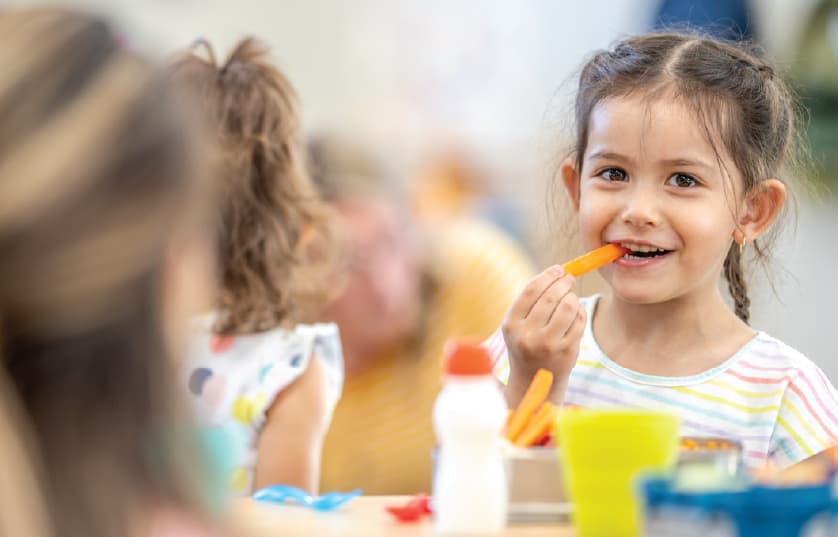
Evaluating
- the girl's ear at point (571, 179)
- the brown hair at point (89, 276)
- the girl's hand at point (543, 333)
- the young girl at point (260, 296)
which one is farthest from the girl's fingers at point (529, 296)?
the brown hair at point (89, 276)

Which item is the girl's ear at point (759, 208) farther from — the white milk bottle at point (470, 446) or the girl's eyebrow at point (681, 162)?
the white milk bottle at point (470, 446)

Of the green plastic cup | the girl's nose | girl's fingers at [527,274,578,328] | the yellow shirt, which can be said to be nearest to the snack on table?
the green plastic cup

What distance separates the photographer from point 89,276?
69 cm

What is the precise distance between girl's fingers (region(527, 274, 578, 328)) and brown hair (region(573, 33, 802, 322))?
228mm

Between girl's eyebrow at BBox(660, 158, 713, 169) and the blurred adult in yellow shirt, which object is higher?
girl's eyebrow at BBox(660, 158, 713, 169)

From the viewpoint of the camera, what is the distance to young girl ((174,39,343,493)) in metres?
1.64

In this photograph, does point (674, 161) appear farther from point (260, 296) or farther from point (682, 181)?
point (260, 296)

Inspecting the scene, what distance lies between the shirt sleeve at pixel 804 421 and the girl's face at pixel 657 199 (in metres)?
0.18

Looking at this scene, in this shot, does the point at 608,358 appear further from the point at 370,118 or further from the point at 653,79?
the point at 370,118

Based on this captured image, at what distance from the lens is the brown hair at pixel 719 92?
1.46m

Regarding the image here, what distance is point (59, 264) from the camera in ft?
2.24

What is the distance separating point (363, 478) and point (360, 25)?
234 centimetres

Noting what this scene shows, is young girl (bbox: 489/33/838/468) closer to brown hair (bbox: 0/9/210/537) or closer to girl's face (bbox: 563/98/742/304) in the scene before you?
girl's face (bbox: 563/98/742/304)

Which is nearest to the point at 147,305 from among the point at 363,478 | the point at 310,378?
the point at 310,378
